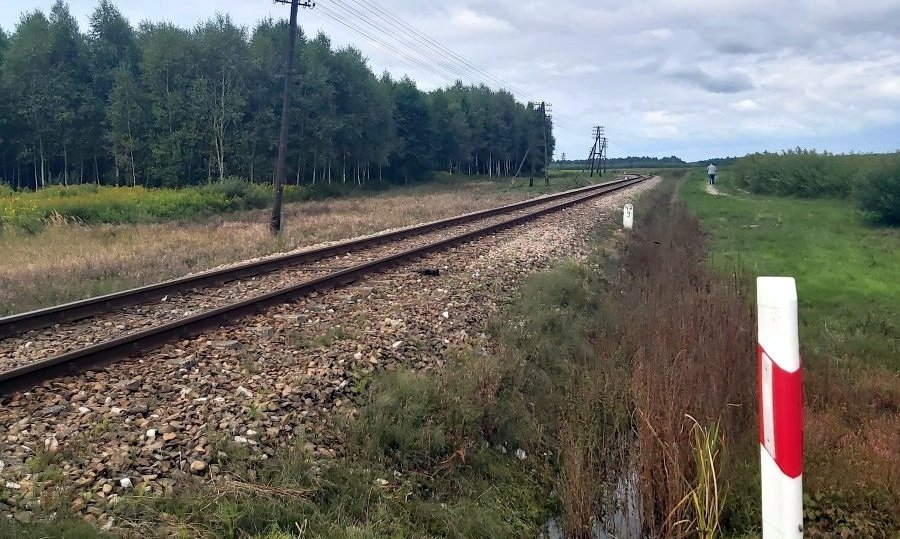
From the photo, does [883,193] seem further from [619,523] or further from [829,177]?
[619,523]

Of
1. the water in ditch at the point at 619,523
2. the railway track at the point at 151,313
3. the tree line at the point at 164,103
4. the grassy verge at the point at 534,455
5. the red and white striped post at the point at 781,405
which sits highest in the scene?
the tree line at the point at 164,103

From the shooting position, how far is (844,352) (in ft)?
29.6

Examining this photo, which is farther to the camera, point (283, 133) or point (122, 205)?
point (122, 205)

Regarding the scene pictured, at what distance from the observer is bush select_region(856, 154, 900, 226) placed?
71.9 ft

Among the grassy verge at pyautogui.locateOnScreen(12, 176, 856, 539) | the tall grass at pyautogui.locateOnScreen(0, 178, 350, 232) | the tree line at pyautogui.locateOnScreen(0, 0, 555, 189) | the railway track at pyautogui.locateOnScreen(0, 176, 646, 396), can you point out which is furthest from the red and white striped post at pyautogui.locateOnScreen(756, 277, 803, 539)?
the tree line at pyautogui.locateOnScreen(0, 0, 555, 189)

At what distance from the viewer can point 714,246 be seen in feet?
59.4

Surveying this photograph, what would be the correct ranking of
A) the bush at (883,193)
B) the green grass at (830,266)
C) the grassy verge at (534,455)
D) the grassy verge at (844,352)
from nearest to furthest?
the grassy verge at (534,455), the grassy verge at (844,352), the green grass at (830,266), the bush at (883,193)

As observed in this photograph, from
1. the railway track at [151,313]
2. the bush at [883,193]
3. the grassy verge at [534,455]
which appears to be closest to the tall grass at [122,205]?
the railway track at [151,313]

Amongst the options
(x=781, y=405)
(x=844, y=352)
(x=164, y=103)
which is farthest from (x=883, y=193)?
(x=164, y=103)

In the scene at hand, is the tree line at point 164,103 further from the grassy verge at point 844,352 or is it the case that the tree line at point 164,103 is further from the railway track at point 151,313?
the grassy verge at point 844,352

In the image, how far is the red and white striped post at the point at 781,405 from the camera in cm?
228

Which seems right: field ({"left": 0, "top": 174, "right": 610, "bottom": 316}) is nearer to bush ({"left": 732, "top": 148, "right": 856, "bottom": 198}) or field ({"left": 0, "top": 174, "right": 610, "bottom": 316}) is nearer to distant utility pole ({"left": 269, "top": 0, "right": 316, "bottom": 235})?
distant utility pole ({"left": 269, "top": 0, "right": 316, "bottom": 235})

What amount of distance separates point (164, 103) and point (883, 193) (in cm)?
3873

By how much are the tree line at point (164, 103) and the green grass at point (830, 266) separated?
29.4 metres
